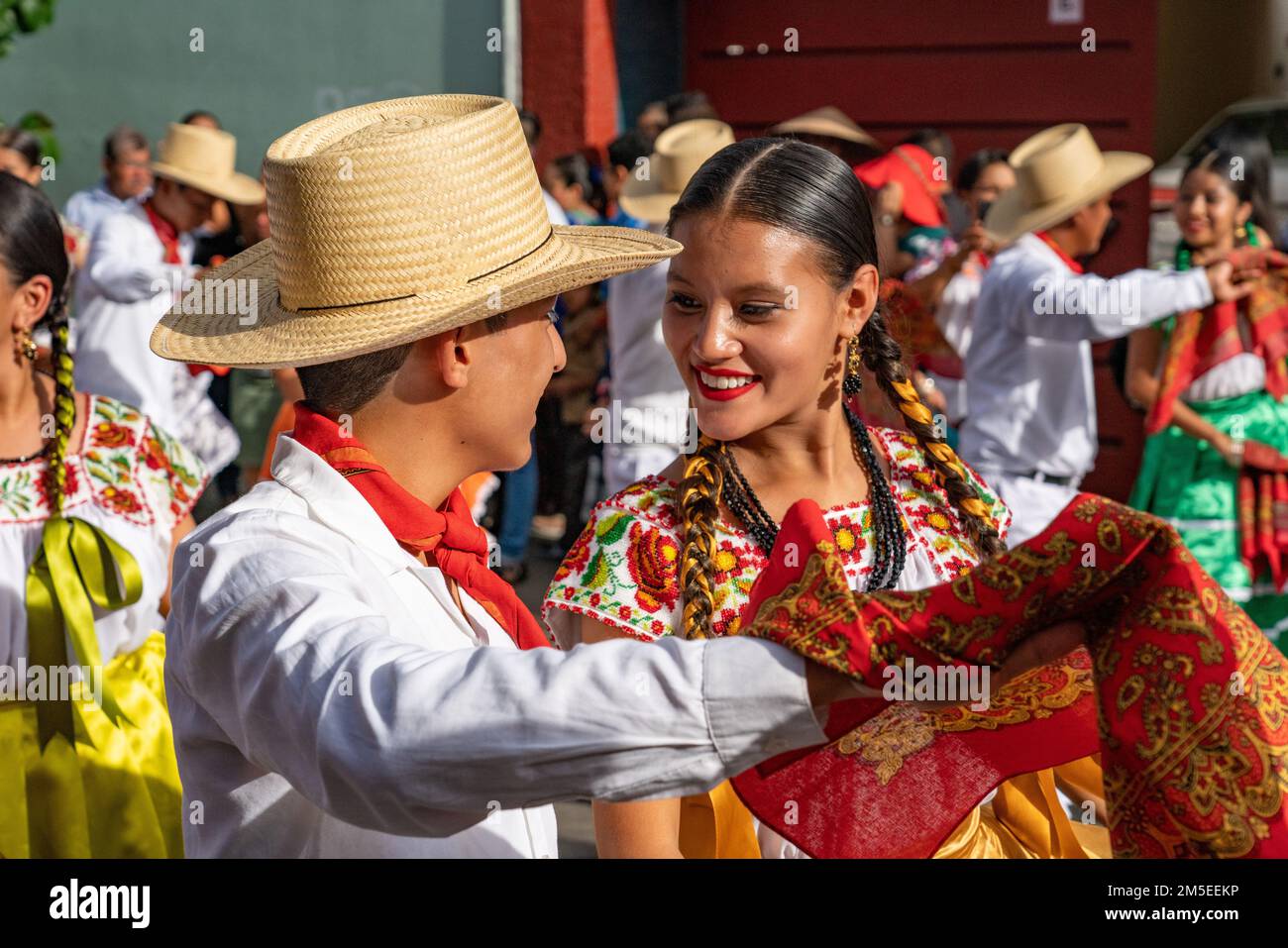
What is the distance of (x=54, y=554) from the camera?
313cm

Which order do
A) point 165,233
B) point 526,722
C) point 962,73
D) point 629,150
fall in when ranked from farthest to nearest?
point 962,73
point 629,150
point 165,233
point 526,722

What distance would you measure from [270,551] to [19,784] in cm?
191

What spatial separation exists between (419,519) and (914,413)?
1.08 m

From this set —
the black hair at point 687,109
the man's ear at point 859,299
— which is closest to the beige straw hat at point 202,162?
the black hair at point 687,109

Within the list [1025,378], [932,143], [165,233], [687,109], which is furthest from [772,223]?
[932,143]

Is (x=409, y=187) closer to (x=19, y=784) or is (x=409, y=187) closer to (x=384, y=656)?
(x=384, y=656)

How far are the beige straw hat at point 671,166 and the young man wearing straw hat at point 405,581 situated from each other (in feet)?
12.4

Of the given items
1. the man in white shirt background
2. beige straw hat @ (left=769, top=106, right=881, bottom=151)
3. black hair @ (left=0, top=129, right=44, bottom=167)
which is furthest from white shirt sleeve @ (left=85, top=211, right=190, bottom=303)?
beige straw hat @ (left=769, top=106, right=881, bottom=151)

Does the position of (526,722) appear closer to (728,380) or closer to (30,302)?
(728,380)

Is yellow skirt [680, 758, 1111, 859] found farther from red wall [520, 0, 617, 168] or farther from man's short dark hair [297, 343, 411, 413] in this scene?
red wall [520, 0, 617, 168]

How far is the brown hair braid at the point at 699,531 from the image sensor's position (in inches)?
86.4

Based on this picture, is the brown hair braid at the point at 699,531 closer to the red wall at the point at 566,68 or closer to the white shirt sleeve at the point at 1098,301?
the white shirt sleeve at the point at 1098,301

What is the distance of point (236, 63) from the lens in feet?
29.3

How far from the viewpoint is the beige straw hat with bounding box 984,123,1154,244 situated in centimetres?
576
